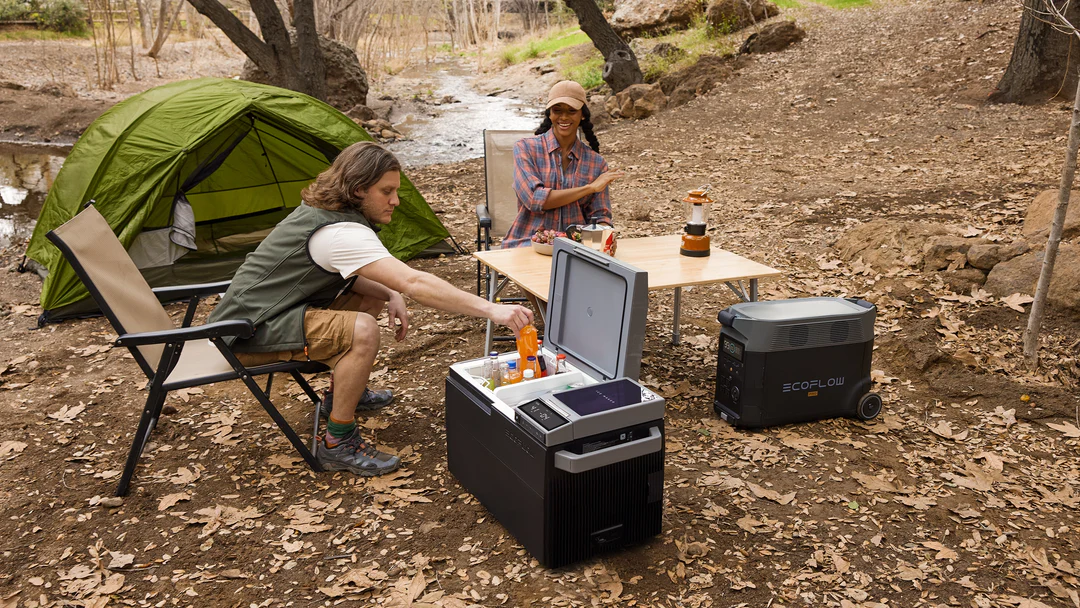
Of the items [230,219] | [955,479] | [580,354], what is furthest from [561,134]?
[230,219]

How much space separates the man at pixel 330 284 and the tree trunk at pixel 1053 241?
10.2ft

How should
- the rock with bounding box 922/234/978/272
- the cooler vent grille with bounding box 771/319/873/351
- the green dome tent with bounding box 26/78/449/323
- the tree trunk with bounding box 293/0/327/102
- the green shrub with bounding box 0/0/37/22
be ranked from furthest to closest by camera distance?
the green shrub with bounding box 0/0/37/22 → the tree trunk with bounding box 293/0/327/102 → the green dome tent with bounding box 26/78/449/323 → the rock with bounding box 922/234/978/272 → the cooler vent grille with bounding box 771/319/873/351

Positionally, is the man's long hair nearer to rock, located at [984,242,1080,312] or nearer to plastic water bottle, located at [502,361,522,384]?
plastic water bottle, located at [502,361,522,384]

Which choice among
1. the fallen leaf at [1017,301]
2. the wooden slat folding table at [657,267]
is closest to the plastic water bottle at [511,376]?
the wooden slat folding table at [657,267]

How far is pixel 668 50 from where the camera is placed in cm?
1338

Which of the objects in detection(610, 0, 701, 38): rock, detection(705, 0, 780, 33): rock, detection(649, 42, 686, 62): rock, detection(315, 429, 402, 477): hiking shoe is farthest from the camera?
detection(610, 0, 701, 38): rock

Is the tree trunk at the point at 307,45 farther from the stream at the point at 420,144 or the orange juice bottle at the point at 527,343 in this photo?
the orange juice bottle at the point at 527,343

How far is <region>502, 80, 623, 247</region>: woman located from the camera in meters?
4.26

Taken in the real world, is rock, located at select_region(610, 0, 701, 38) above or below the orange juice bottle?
above

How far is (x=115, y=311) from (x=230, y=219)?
4.20m

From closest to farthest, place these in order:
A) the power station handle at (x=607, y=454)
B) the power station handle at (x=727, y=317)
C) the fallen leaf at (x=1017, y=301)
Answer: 1. the power station handle at (x=607, y=454)
2. the power station handle at (x=727, y=317)
3. the fallen leaf at (x=1017, y=301)

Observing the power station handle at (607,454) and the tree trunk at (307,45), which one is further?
the tree trunk at (307,45)

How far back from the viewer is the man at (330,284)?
3.12 m

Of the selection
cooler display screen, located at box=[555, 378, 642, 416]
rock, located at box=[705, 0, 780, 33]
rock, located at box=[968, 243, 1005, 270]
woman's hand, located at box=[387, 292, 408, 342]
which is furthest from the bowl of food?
rock, located at box=[705, 0, 780, 33]
